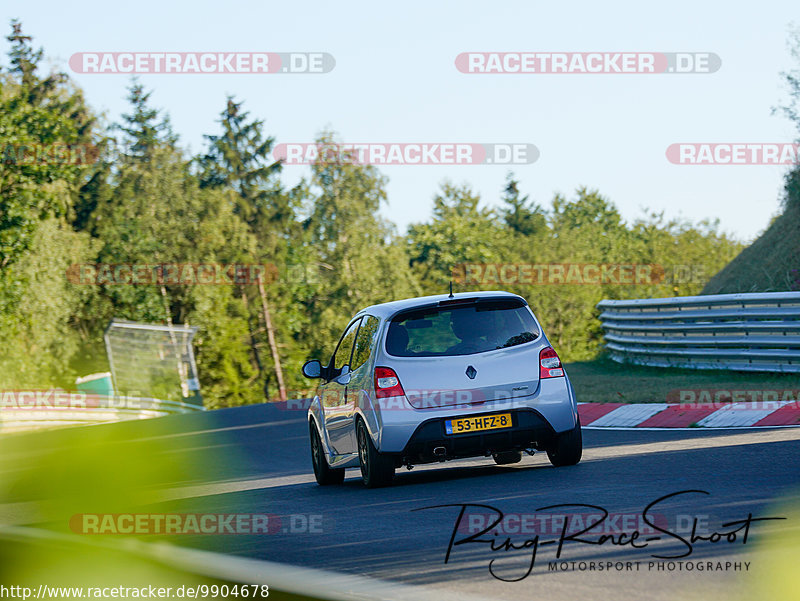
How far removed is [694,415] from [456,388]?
16.1 ft

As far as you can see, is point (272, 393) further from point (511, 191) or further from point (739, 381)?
point (739, 381)

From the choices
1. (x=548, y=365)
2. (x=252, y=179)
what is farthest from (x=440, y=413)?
(x=252, y=179)

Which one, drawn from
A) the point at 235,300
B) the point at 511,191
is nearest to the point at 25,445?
the point at 235,300

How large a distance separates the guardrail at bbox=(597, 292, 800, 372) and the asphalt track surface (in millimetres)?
4336

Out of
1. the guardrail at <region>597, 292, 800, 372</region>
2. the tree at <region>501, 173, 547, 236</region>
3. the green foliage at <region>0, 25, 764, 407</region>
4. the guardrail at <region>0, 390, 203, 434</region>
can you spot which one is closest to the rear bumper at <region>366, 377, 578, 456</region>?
the guardrail at <region>597, 292, 800, 372</region>

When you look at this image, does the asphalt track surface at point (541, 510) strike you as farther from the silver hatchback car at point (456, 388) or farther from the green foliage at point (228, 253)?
the green foliage at point (228, 253)

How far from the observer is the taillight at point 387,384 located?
9.60 m

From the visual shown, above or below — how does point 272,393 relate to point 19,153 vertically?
below

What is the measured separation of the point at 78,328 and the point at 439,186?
45.9m

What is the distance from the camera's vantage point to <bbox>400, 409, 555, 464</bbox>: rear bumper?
952cm

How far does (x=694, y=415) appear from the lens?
44.1ft

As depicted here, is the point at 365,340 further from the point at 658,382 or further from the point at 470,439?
the point at 658,382

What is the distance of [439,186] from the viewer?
108375 millimetres

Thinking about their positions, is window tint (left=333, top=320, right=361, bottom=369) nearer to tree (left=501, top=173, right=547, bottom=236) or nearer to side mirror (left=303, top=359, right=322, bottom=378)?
side mirror (left=303, top=359, right=322, bottom=378)
